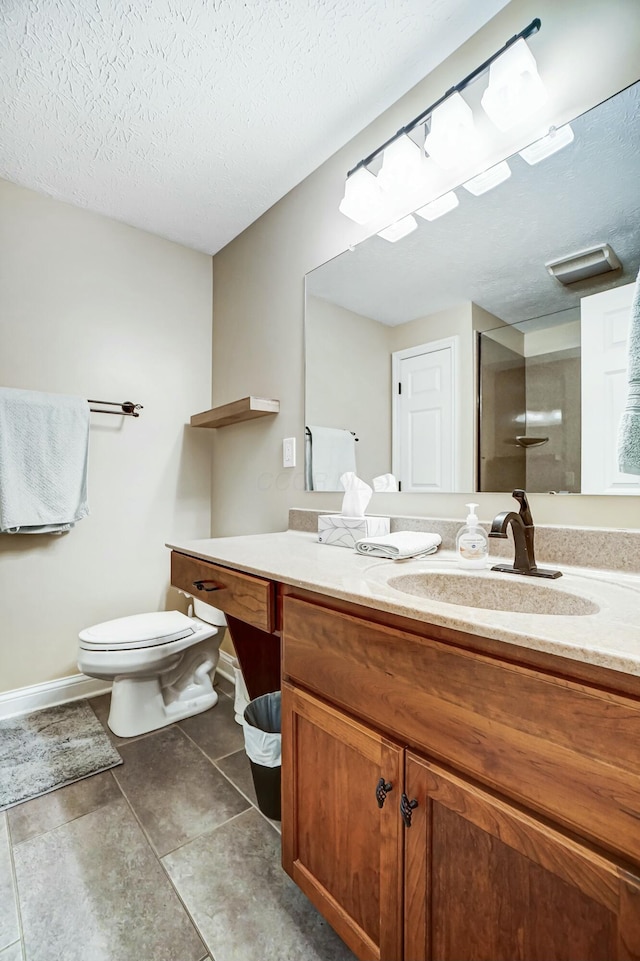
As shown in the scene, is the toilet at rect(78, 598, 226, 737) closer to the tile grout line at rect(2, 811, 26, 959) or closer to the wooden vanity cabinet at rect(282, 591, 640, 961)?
the tile grout line at rect(2, 811, 26, 959)

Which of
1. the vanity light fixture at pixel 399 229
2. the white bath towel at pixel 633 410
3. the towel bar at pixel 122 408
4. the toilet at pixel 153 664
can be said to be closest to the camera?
the white bath towel at pixel 633 410

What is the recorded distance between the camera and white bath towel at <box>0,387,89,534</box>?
186cm

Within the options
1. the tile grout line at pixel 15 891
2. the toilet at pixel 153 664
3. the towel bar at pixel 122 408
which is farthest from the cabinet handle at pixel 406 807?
the towel bar at pixel 122 408

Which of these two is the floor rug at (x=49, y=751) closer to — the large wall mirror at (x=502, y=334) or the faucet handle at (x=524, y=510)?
the large wall mirror at (x=502, y=334)

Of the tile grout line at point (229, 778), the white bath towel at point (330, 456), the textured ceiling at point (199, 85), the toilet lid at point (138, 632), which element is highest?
the textured ceiling at point (199, 85)

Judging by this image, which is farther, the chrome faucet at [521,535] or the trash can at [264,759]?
the trash can at [264,759]

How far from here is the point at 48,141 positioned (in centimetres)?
174

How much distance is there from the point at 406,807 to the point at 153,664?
130cm

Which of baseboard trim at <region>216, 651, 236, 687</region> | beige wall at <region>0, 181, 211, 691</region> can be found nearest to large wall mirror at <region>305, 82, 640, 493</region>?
beige wall at <region>0, 181, 211, 691</region>

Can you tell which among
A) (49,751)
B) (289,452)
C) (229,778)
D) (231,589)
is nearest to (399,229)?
(289,452)

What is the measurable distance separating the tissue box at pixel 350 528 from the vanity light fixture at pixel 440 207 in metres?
0.99

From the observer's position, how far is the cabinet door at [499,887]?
1.79 ft

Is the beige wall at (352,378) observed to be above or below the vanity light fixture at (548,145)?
below

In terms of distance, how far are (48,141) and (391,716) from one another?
7.66 ft
